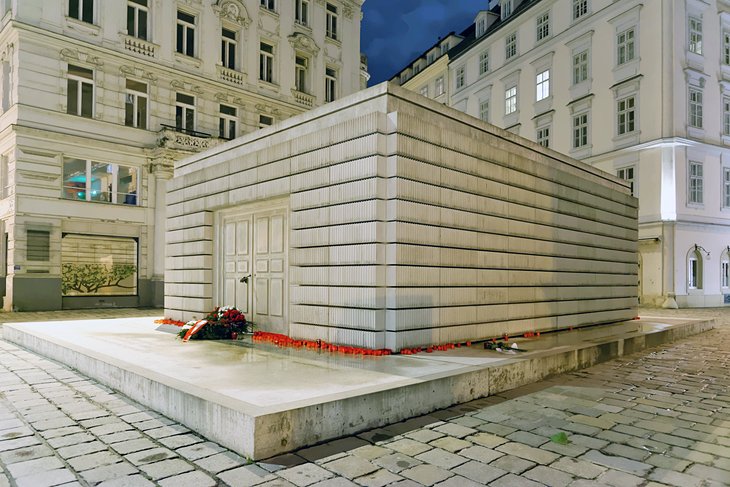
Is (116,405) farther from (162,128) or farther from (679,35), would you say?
(679,35)

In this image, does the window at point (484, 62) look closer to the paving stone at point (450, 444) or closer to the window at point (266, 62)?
the window at point (266, 62)

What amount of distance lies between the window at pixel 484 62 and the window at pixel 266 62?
662 inches

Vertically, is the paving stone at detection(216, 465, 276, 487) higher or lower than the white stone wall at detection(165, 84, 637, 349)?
lower

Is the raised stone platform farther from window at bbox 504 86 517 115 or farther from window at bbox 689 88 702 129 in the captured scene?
window at bbox 504 86 517 115

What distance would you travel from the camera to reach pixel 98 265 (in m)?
22.4

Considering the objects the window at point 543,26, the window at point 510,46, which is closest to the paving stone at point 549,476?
the window at point 543,26

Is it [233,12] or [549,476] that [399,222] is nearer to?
[549,476]

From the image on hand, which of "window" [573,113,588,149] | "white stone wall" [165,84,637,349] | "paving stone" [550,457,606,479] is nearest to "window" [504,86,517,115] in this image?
"window" [573,113,588,149]

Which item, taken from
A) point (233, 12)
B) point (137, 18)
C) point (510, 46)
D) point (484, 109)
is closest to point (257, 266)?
point (137, 18)

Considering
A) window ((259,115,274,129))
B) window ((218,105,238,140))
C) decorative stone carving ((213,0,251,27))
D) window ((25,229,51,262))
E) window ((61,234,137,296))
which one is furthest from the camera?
window ((259,115,274,129))

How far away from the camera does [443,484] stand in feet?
12.2

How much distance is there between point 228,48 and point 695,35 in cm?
2368

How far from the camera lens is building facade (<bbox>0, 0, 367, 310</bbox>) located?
2025cm

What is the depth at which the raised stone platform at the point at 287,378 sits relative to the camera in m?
4.48
